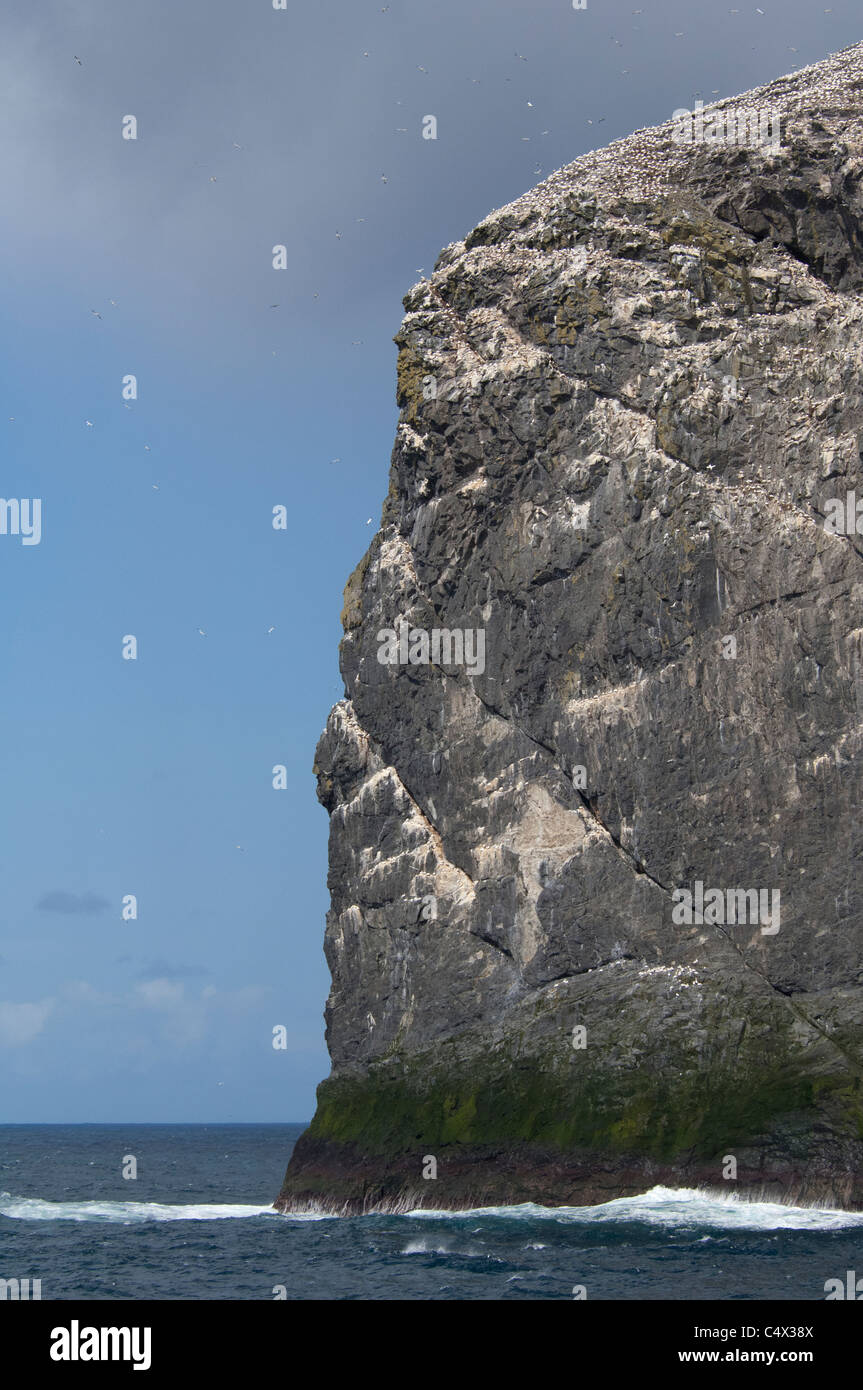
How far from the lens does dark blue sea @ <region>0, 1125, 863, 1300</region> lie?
26516 millimetres

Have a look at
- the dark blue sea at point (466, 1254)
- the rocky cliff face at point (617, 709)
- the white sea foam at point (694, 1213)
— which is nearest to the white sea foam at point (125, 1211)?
the dark blue sea at point (466, 1254)

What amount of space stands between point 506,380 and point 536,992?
19.2 m

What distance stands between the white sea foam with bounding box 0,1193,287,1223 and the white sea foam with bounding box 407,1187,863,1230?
41.5 ft

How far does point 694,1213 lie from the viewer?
106 feet

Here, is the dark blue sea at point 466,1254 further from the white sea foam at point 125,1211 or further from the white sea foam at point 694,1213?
the white sea foam at point 125,1211

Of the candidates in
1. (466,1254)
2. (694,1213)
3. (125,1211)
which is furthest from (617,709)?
(125,1211)

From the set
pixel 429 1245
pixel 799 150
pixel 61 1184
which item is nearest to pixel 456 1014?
pixel 429 1245

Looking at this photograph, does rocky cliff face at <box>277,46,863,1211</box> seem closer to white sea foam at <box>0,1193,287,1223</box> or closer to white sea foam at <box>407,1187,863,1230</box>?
white sea foam at <box>407,1187,863,1230</box>

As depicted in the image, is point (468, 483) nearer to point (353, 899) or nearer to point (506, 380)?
point (506, 380)

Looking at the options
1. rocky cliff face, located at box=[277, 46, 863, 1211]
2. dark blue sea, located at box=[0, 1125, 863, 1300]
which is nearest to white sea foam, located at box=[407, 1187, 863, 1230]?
dark blue sea, located at box=[0, 1125, 863, 1300]

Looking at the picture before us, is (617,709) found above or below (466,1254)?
above

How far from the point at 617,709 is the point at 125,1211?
26.7m

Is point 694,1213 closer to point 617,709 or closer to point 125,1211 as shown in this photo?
point 617,709

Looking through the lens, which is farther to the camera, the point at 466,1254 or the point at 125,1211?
the point at 125,1211
